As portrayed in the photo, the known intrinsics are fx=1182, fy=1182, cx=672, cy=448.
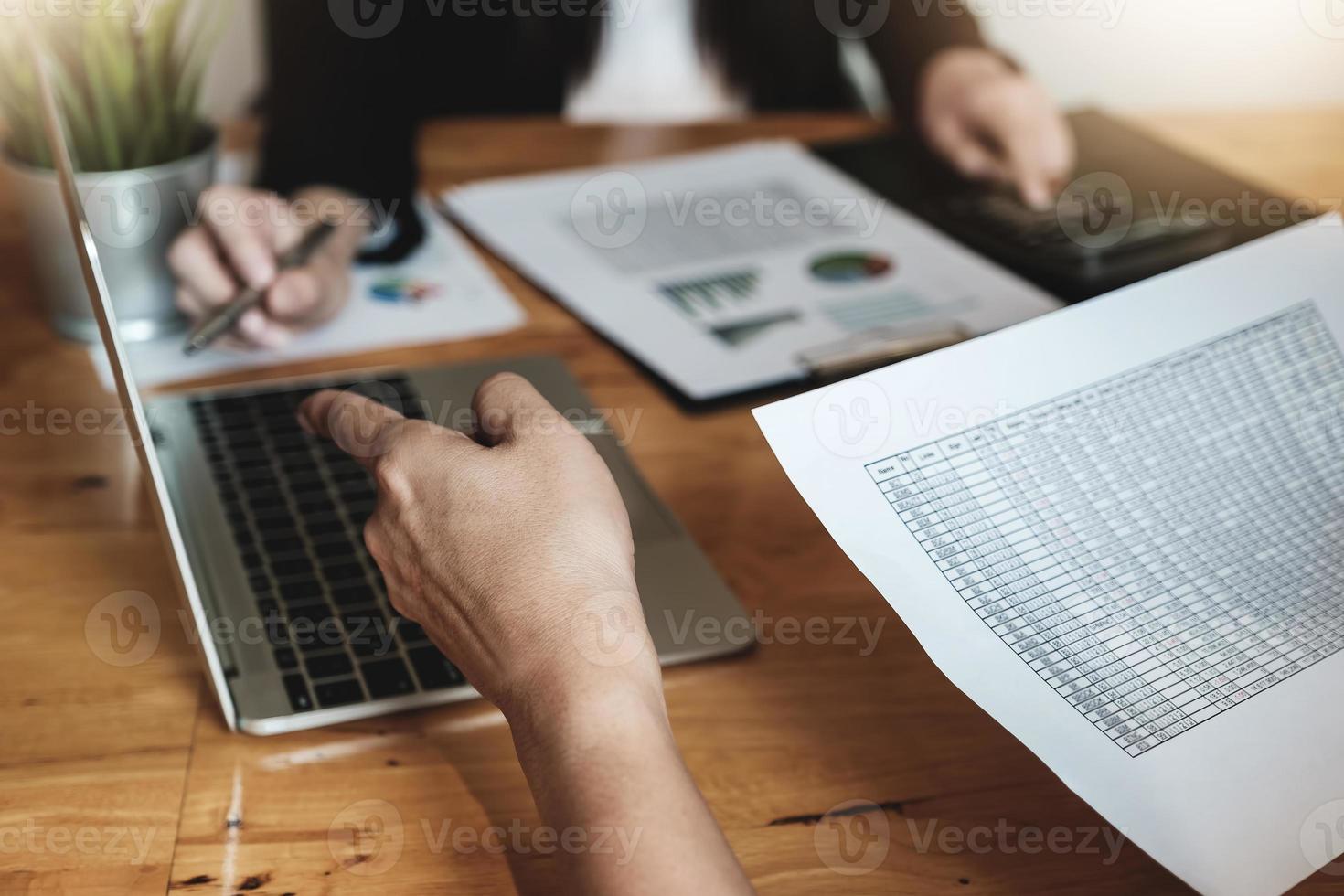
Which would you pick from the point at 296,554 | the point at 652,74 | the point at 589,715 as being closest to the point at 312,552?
the point at 296,554

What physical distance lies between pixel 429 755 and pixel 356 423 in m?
0.17

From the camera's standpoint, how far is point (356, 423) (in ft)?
1.93

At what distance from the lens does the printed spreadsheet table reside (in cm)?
53

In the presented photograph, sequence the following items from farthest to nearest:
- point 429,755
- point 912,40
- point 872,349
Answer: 1. point 912,40
2. point 872,349
3. point 429,755

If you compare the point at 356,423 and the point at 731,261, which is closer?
the point at 356,423

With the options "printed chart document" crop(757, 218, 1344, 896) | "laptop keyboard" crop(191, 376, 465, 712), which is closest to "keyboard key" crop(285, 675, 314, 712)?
"laptop keyboard" crop(191, 376, 465, 712)

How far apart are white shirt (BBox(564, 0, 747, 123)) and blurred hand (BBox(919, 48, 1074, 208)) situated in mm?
341

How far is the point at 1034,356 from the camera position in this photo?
59cm

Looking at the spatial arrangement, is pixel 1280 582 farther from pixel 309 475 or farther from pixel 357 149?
pixel 357 149

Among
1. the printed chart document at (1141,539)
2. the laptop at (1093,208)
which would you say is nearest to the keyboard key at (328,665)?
the printed chart document at (1141,539)

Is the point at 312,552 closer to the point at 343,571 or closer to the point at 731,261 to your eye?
the point at 343,571

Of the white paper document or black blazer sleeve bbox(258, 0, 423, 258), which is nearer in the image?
the white paper document

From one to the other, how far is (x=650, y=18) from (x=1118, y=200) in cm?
68

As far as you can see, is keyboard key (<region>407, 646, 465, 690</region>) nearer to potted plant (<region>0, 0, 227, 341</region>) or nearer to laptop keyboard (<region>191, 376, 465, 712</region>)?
laptop keyboard (<region>191, 376, 465, 712</region>)
